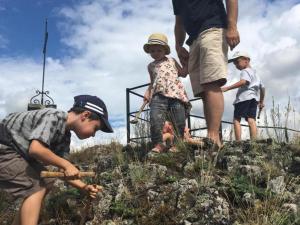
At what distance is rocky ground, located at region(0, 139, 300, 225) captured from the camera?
3.80m

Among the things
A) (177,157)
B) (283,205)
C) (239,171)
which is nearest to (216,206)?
(283,205)

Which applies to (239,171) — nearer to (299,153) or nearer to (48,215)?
(299,153)

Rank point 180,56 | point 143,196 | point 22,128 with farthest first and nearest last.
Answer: point 180,56
point 143,196
point 22,128

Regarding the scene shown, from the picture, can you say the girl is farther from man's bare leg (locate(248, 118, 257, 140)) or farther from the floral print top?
man's bare leg (locate(248, 118, 257, 140))

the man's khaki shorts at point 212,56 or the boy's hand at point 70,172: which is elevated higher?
the man's khaki shorts at point 212,56

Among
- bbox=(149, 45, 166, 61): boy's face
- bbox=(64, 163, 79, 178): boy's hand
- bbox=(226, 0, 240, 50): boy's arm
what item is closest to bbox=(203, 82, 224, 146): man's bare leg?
bbox=(226, 0, 240, 50): boy's arm

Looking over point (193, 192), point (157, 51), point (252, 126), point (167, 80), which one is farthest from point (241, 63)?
point (193, 192)

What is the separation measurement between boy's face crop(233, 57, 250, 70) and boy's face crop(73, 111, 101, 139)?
412 cm

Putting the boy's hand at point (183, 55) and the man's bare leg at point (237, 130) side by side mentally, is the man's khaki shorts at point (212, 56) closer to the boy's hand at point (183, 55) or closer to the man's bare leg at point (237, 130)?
the boy's hand at point (183, 55)

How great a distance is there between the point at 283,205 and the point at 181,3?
263 centimetres

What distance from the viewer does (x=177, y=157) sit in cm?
520

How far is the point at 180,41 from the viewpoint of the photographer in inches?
231

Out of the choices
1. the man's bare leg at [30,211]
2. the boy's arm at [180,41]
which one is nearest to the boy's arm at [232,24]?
the boy's arm at [180,41]

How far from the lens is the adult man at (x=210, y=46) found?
498 centimetres
